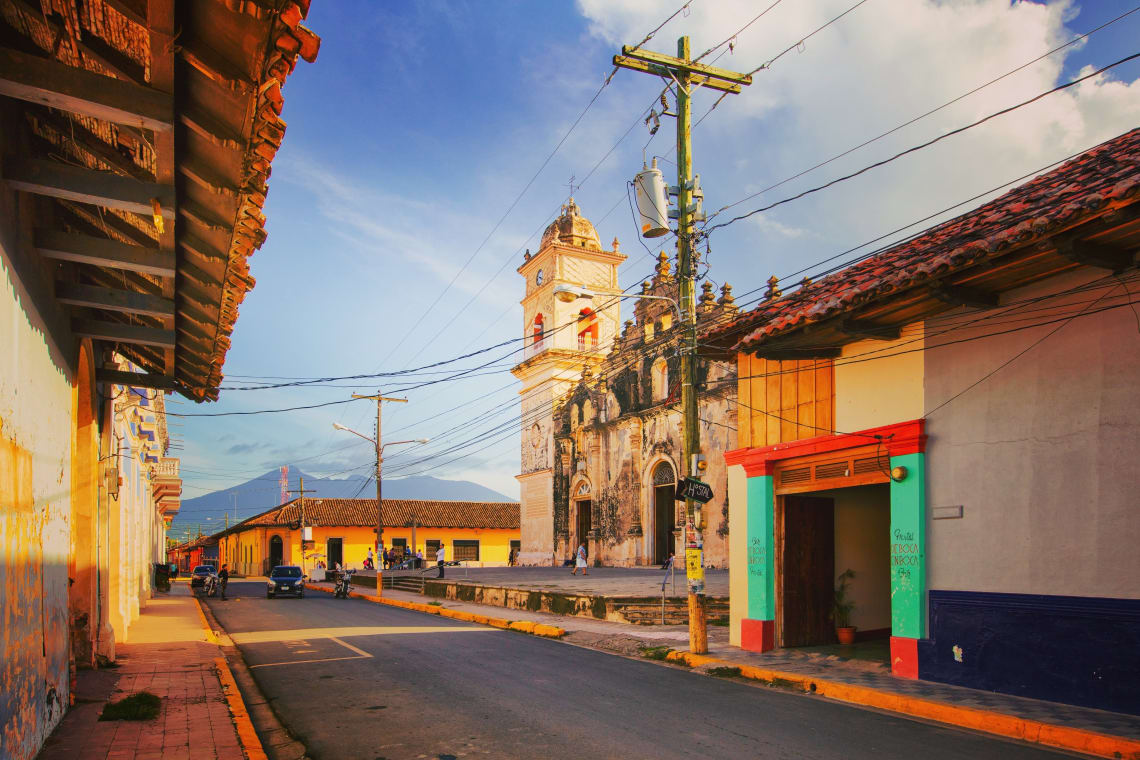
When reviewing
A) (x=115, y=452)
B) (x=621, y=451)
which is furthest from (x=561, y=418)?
(x=115, y=452)

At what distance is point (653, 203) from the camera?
1410cm

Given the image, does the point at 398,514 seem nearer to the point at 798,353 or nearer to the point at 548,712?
the point at 798,353

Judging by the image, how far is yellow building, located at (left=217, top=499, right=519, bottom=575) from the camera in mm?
58156

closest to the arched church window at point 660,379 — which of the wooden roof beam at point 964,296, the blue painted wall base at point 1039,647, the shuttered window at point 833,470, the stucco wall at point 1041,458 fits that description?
the shuttered window at point 833,470

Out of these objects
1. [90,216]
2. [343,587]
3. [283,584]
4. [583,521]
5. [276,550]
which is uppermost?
[90,216]

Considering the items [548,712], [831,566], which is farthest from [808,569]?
[548,712]

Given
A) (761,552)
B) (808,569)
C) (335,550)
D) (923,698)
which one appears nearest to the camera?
(923,698)

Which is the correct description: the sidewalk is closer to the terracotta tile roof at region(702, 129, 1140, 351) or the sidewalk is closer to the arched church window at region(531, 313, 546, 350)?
the terracotta tile roof at region(702, 129, 1140, 351)

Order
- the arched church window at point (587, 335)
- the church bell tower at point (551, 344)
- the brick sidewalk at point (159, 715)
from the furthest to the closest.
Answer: the arched church window at point (587, 335) → the church bell tower at point (551, 344) → the brick sidewalk at point (159, 715)

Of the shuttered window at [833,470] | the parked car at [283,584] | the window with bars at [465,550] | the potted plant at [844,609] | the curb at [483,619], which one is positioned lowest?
the window with bars at [465,550]

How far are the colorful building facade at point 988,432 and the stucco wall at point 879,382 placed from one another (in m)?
0.02

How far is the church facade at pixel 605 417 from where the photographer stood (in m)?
29.8

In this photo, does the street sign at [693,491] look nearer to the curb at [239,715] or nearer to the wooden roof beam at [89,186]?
the curb at [239,715]

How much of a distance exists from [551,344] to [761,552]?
100.0 ft
